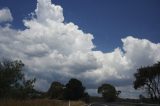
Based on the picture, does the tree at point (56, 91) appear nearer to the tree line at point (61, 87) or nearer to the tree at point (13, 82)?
the tree line at point (61, 87)

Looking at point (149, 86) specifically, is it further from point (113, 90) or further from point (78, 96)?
point (113, 90)

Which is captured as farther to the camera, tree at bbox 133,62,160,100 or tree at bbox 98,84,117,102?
tree at bbox 98,84,117,102

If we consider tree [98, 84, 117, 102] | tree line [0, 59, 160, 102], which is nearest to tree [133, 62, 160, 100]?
tree line [0, 59, 160, 102]

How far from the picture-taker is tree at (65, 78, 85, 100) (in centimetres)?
8969

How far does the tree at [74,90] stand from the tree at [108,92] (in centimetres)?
2844

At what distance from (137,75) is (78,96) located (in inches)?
862

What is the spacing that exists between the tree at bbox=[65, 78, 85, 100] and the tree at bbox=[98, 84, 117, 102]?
28.4m

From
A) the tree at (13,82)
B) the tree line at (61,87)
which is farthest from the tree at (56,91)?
the tree at (13,82)

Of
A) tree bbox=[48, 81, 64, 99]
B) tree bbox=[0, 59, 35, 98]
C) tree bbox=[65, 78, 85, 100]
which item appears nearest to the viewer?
tree bbox=[0, 59, 35, 98]

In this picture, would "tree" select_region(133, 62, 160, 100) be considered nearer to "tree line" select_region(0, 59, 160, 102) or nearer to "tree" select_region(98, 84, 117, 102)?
"tree line" select_region(0, 59, 160, 102)

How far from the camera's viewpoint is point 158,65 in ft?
233

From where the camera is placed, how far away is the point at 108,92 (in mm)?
126062

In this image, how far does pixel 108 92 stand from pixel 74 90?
3888cm

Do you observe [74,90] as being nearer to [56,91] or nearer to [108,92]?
[56,91]
